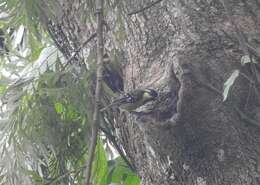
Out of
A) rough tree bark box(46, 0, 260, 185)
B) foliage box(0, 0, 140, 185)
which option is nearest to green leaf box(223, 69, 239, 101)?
rough tree bark box(46, 0, 260, 185)

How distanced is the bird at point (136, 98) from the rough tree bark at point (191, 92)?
0.6 inches

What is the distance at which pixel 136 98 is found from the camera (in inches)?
38.2

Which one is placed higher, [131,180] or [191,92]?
[191,92]

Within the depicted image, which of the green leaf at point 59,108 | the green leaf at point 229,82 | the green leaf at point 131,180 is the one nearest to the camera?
the green leaf at point 229,82

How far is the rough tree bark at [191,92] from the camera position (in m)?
0.94

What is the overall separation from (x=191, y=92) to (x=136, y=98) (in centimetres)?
10

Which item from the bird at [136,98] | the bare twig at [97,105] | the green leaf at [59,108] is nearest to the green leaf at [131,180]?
the green leaf at [59,108]

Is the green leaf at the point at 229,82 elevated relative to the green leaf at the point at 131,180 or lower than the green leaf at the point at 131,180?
elevated

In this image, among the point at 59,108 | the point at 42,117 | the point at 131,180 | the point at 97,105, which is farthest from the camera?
the point at 131,180

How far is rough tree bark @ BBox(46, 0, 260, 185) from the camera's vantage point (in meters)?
0.94

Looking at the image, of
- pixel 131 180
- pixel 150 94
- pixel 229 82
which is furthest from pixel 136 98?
pixel 131 180

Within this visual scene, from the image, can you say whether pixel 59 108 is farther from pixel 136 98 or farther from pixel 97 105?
pixel 97 105

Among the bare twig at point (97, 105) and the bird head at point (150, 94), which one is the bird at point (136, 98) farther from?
the bare twig at point (97, 105)

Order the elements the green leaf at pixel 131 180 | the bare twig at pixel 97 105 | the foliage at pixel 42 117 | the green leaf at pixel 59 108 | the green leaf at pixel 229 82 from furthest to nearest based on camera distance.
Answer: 1. the green leaf at pixel 131 180
2. the green leaf at pixel 59 108
3. the foliage at pixel 42 117
4. the green leaf at pixel 229 82
5. the bare twig at pixel 97 105
